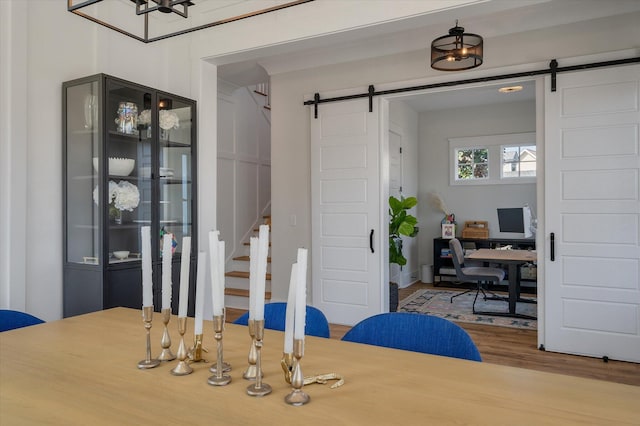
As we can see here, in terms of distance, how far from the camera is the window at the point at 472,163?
24.2 feet

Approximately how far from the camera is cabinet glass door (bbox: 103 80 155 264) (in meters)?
2.96

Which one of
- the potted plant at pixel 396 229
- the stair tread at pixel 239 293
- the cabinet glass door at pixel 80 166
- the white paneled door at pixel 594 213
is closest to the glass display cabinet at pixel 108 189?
the cabinet glass door at pixel 80 166

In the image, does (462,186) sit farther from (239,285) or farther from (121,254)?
(121,254)

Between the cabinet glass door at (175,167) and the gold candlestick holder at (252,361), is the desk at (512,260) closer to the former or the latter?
the cabinet glass door at (175,167)

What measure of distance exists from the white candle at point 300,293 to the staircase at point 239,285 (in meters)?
4.36

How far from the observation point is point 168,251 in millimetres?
1261

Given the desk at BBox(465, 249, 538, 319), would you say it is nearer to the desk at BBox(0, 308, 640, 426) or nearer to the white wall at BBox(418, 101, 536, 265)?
the white wall at BBox(418, 101, 536, 265)

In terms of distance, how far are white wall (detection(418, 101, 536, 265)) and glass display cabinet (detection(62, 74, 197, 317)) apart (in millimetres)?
5279

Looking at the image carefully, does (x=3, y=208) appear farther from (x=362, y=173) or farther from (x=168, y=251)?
(x=362, y=173)

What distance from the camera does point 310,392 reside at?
112cm

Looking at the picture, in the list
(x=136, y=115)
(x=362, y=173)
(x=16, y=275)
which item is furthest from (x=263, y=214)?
(x=16, y=275)

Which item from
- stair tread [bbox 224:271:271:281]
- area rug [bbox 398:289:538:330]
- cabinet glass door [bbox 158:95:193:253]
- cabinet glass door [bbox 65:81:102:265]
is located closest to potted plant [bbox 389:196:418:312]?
area rug [bbox 398:289:538:330]

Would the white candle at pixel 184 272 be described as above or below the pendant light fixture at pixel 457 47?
below

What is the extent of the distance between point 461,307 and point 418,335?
169 inches
